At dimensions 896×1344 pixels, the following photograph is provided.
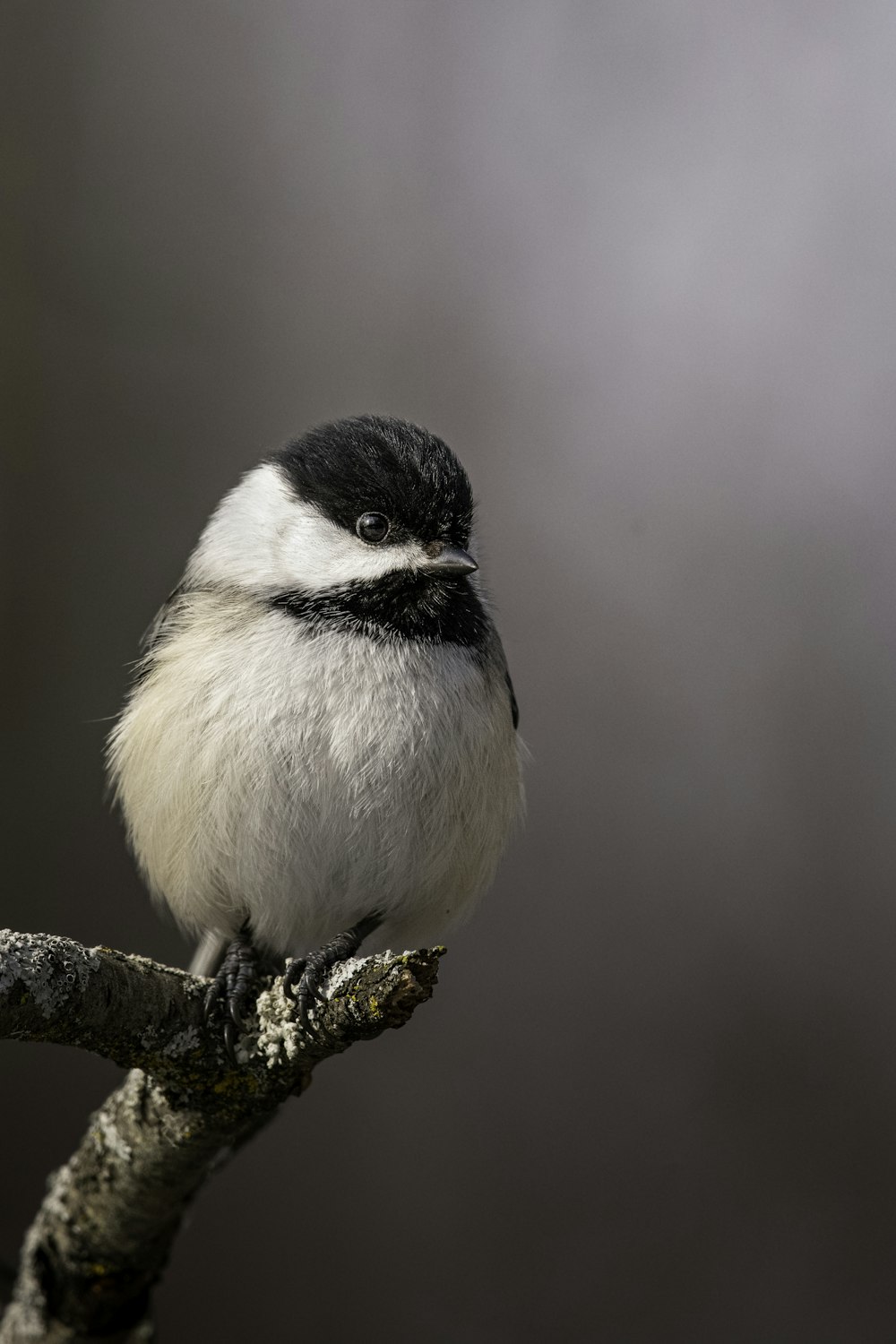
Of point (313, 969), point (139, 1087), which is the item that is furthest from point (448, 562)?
point (139, 1087)

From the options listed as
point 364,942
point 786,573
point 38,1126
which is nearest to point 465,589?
point 364,942

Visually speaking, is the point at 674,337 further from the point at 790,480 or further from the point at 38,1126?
the point at 38,1126

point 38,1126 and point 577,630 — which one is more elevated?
point 577,630

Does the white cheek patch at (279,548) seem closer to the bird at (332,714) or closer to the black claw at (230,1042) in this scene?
the bird at (332,714)

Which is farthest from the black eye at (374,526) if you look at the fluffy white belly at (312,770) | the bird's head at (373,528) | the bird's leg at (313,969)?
the bird's leg at (313,969)

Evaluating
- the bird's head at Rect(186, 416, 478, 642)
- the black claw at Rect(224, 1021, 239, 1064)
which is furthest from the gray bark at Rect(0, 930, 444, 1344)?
the bird's head at Rect(186, 416, 478, 642)

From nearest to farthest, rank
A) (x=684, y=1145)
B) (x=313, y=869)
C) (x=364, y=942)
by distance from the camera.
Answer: (x=313, y=869), (x=364, y=942), (x=684, y=1145)
